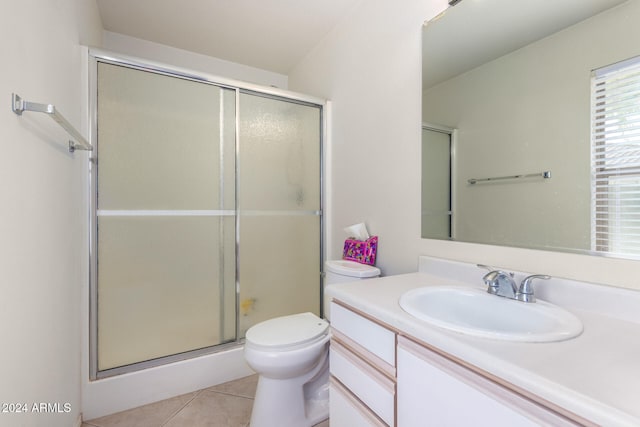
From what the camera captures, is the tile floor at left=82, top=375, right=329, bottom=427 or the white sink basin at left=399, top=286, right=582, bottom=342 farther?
the tile floor at left=82, top=375, right=329, bottom=427

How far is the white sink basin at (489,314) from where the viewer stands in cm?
69

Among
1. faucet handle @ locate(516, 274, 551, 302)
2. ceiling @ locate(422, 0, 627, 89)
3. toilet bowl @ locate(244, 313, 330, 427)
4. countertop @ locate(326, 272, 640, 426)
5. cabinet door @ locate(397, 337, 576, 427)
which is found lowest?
toilet bowl @ locate(244, 313, 330, 427)

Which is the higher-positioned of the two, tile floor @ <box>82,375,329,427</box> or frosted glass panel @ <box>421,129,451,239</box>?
frosted glass panel @ <box>421,129,451,239</box>

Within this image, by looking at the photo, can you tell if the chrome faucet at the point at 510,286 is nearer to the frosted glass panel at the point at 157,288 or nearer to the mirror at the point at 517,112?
the mirror at the point at 517,112

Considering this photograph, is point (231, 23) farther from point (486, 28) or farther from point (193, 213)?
point (486, 28)

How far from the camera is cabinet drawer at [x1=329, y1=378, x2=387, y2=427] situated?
90 centimetres

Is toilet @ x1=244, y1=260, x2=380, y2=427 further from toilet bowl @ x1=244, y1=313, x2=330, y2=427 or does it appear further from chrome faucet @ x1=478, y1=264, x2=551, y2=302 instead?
chrome faucet @ x1=478, y1=264, x2=551, y2=302

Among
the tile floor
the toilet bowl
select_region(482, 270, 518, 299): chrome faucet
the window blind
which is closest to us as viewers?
the window blind

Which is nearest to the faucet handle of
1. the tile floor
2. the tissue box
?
the tissue box

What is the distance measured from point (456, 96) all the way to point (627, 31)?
0.55m

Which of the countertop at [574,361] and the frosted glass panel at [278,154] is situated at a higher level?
the frosted glass panel at [278,154]

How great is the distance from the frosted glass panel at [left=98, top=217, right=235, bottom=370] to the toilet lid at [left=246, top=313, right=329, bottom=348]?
1.90 feet

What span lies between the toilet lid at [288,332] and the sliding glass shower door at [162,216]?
58cm

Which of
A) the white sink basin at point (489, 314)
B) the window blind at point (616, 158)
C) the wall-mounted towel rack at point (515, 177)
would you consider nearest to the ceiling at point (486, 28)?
the window blind at point (616, 158)
